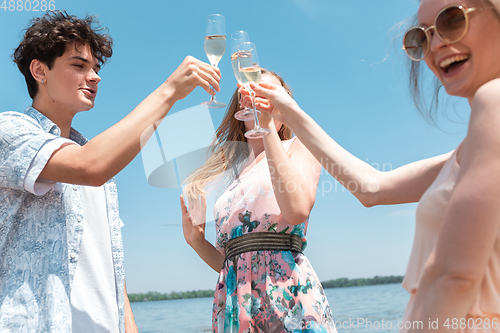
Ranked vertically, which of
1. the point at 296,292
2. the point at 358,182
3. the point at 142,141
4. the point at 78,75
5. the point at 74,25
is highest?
the point at 74,25

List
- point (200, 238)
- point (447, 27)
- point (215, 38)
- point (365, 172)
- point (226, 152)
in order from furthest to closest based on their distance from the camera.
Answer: point (226, 152)
point (200, 238)
point (215, 38)
point (365, 172)
point (447, 27)

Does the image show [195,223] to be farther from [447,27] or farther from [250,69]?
[447,27]

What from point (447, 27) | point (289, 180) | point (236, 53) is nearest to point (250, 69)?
point (236, 53)

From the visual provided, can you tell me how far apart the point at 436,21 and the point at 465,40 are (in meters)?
0.12

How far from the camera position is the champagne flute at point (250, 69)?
2.85 m

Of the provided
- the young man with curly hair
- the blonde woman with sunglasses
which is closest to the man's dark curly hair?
the young man with curly hair

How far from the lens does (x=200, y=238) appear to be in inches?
136

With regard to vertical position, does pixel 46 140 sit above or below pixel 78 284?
above

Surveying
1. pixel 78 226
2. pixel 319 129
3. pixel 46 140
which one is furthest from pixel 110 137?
pixel 319 129

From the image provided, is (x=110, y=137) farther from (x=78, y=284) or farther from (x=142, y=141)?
(x=78, y=284)

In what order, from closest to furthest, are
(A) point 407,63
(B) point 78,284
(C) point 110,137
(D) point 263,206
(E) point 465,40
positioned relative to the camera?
(E) point 465,40 → (A) point 407,63 → (C) point 110,137 → (B) point 78,284 → (D) point 263,206

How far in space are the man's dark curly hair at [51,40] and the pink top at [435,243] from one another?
2.54m

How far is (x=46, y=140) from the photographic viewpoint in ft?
6.94

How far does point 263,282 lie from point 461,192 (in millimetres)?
1859
